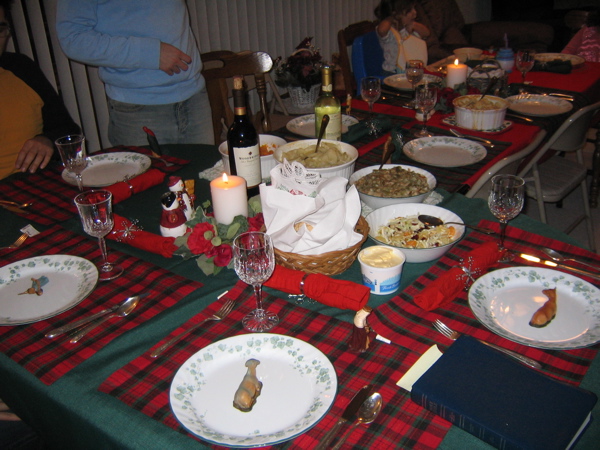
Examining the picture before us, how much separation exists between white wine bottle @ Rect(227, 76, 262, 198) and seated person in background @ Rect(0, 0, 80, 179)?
857mm

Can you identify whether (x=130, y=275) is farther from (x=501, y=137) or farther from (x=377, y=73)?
(x=377, y=73)

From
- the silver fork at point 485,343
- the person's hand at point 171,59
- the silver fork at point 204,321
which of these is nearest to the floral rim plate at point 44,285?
the silver fork at point 204,321

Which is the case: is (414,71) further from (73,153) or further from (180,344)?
(180,344)

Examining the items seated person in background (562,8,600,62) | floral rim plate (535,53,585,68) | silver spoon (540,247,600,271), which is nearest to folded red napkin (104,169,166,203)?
silver spoon (540,247,600,271)

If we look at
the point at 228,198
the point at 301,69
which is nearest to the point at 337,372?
the point at 228,198

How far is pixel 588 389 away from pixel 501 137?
130 cm

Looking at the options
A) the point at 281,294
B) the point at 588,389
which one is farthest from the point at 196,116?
the point at 588,389

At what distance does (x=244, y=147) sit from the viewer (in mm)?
1373

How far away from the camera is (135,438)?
0.77 m

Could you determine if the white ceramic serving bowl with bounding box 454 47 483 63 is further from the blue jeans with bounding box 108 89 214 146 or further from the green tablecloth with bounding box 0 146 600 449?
the green tablecloth with bounding box 0 146 600 449

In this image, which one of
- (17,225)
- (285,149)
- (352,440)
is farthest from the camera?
(285,149)

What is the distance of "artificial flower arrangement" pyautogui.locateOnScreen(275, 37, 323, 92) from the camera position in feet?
13.2

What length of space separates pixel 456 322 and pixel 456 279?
4.5 inches

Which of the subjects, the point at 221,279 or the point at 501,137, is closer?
the point at 221,279
